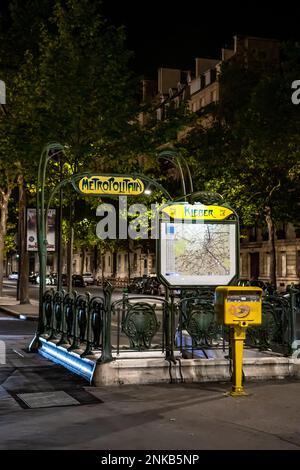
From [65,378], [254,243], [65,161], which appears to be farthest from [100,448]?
[254,243]

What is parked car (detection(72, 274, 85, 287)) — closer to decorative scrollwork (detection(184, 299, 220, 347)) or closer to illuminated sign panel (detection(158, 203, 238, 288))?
illuminated sign panel (detection(158, 203, 238, 288))

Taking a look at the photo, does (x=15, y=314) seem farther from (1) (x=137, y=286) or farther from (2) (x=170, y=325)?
(1) (x=137, y=286)

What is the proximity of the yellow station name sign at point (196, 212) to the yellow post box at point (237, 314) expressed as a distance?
287 cm

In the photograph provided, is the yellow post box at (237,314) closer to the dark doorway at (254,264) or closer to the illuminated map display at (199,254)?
the illuminated map display at (199,254)

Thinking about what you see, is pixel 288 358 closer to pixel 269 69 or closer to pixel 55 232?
pixel 55 232

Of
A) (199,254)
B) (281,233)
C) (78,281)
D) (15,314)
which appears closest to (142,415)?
(199,254)

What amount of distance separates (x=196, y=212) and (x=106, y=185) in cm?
201

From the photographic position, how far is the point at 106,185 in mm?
13711

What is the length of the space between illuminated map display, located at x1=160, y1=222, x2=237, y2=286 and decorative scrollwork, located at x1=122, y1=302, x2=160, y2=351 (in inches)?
36.4

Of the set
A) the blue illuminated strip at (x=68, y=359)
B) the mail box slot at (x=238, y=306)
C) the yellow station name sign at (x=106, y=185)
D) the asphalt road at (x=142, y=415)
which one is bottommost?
the asphalt road at (x=142, y=415)

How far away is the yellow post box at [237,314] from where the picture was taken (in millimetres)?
9766

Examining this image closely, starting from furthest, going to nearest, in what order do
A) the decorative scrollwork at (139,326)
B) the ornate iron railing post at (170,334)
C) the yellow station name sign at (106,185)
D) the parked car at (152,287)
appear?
the parked car at (152,287)
the yellow station name sign at (106,185)
the decorative scrollwork at (139,326)
the ornate iron railing post at (170,334)

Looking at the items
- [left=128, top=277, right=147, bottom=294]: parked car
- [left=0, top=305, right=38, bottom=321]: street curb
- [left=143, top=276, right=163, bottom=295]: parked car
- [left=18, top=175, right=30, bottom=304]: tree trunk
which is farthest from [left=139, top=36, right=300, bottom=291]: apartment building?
[left=0, top=305, right=38, bottom=321]: street curb

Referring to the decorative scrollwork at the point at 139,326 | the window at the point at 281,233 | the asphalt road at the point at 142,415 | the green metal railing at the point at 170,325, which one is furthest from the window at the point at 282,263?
the asphalt road at the point at 142,415
